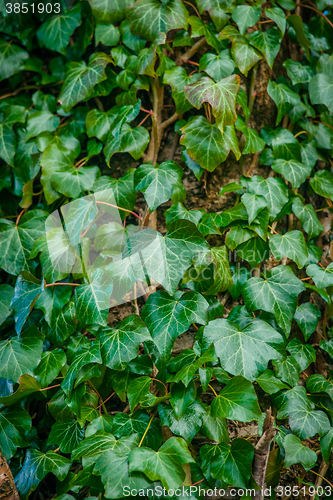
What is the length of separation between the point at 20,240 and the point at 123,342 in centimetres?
54

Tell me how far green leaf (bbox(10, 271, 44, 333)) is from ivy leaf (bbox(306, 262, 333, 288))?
0.88 m

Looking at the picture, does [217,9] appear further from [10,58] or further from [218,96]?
[10,58]

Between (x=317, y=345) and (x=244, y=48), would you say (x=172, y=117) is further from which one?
(x=317, y=345)

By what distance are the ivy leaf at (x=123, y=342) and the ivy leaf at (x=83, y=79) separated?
2.56 ft

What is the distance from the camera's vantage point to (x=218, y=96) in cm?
105

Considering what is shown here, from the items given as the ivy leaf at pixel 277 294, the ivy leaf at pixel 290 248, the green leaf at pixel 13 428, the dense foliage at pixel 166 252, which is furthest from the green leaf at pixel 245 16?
the green leaf at pixel 13 428

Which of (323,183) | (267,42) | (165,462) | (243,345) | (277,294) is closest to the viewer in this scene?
(165,462)

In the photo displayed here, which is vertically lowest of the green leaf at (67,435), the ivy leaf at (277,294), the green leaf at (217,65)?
the green leaf at (67,435)

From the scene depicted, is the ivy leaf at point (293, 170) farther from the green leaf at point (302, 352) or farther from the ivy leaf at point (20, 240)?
the ivy leaf at point (20, 240)

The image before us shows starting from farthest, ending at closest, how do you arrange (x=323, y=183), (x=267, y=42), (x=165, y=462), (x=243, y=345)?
(x=323, y=183)
(x=267, y=42)
(x=243, y=345)
(x=165, y=462)

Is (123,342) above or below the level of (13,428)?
above

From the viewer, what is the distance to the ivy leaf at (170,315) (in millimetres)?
986

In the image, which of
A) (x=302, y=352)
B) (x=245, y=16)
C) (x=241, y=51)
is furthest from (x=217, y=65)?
(x=302, y=352)

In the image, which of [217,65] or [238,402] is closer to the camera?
[238,402]
